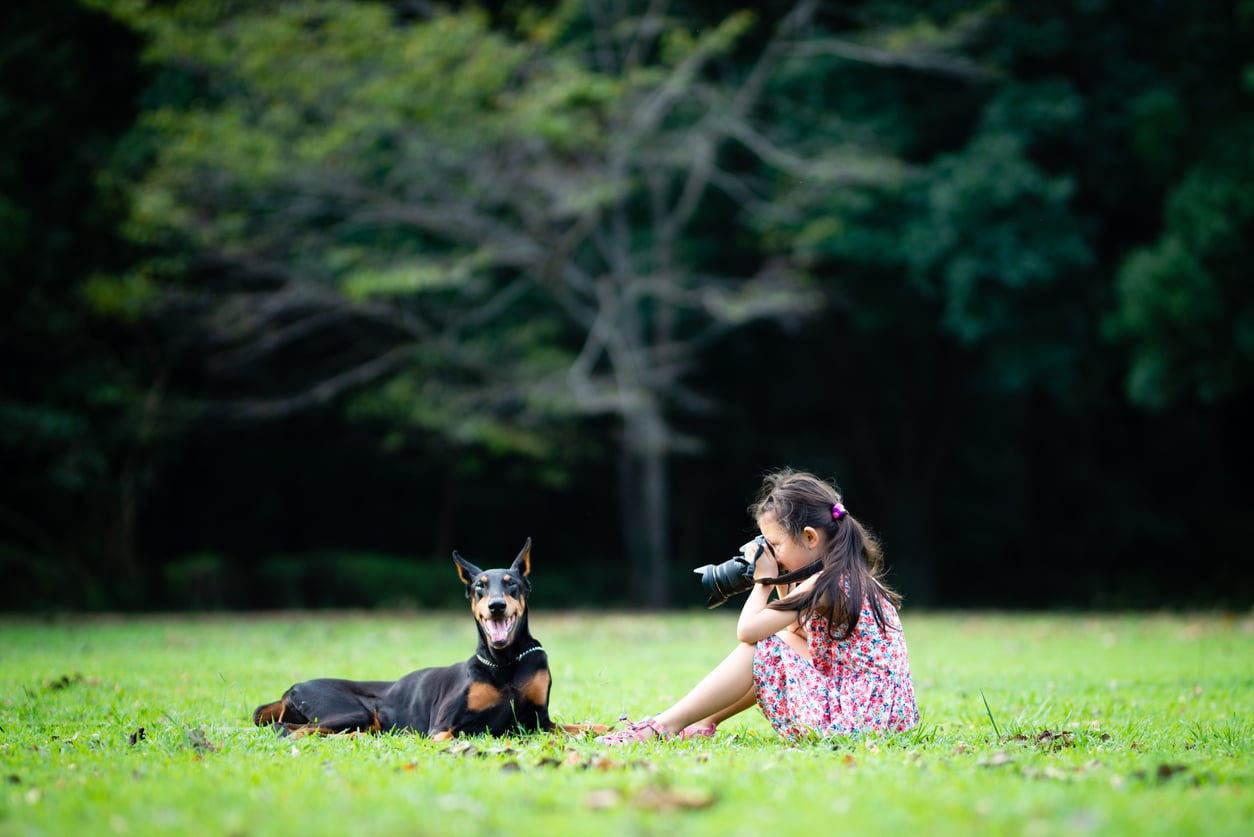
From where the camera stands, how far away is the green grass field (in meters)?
3.45

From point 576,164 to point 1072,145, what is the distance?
343 inches

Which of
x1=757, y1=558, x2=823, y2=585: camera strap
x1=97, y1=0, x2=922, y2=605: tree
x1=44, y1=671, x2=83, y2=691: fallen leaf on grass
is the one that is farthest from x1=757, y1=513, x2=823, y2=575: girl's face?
x1=97, y1=0, x2=922, y2=605: tree

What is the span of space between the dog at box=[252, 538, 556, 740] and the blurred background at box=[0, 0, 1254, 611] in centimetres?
1289

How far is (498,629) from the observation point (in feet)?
17.2

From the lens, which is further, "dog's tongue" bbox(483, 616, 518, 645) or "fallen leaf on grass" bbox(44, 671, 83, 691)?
"fallen leaf on grass" bbox(44, 671, 83, 691)

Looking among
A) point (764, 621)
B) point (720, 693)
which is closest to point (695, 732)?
point (720, 693)

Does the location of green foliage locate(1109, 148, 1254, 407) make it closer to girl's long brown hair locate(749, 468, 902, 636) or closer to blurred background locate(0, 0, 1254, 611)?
blurred background locate(0, 0, 1254, 611)

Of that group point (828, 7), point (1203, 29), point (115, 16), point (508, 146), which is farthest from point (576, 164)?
point (1203, 29)

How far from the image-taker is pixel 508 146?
19.9 meters

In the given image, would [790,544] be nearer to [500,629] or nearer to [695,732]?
[695,732]

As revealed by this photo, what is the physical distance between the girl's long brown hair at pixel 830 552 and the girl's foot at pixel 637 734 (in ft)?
2.53

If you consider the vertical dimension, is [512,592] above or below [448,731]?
above

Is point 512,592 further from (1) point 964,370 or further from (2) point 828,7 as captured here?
(1) point 964,370

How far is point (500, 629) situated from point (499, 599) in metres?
0.14
